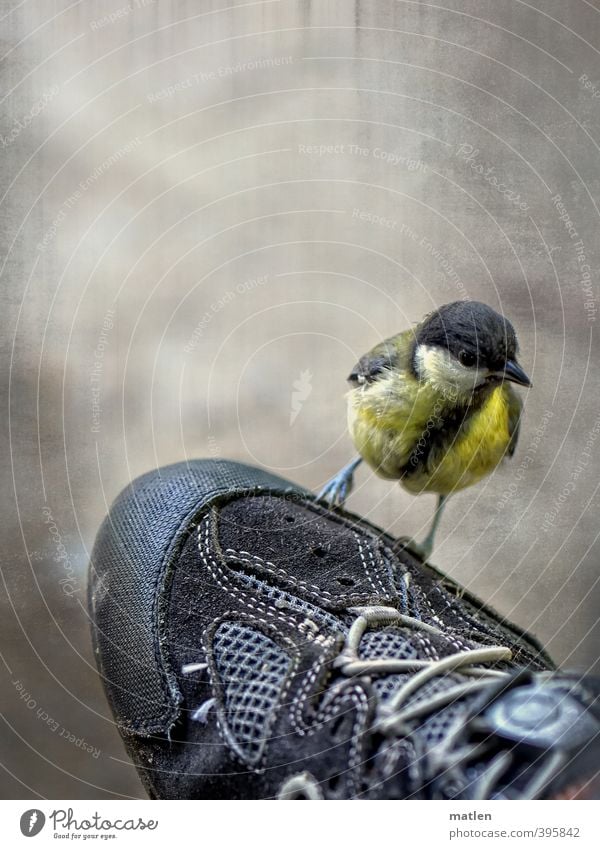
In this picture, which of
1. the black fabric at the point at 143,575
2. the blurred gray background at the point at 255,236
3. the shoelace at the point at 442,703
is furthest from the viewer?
the blurred gray background at the point at 255,236

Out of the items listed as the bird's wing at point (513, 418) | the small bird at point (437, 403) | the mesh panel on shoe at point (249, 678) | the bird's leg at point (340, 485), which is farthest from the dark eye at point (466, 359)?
the mesh panel on shoe at point (249, 678)

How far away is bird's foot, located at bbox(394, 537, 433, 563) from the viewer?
0.82m

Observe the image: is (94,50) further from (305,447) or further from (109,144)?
(305,447)

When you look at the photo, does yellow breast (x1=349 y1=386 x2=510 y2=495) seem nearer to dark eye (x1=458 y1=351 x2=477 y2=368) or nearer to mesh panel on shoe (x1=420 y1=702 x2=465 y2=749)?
dark eye (x1=458 y1=351 x2=477 y2=368)

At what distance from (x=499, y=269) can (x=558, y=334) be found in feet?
0.32

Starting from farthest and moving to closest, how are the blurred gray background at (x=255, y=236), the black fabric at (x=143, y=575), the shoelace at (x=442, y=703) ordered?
the blurred gray background at (x=255, y=236) → the black fabric at (x=143, y=575) → the shoelace at (x=442, y=703)

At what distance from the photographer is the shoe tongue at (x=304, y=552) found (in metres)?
0.64

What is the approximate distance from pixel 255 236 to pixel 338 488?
11.8 inches

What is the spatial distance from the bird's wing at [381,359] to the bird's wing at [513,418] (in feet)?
0.40

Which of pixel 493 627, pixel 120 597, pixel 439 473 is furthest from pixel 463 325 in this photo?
pixel 120 597

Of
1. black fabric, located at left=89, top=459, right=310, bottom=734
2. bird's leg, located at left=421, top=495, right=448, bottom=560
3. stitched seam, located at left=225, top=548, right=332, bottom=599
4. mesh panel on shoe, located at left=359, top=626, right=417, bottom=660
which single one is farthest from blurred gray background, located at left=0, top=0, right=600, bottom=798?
mesh panel on shoe, located at left=359, top=626, right=417, bottom=660

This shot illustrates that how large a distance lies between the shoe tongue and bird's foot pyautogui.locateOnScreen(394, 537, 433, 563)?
80 mm

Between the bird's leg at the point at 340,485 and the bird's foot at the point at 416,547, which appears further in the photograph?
the bird's leg at the point at 340,485

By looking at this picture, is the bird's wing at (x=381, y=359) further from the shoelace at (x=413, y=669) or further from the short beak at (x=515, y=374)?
the shoelace at (x=413, y=669)
